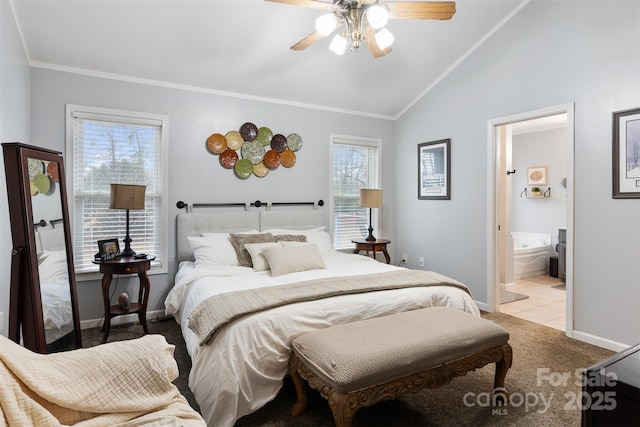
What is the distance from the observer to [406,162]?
197 inches

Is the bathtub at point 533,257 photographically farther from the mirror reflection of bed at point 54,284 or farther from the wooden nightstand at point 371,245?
the mirror reflection of bed at point 54,284

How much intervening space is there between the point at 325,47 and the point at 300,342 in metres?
2.98

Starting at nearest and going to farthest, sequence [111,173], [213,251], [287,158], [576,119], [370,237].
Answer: [576,119] → [213,251] → [111,173] → [287,158] → [370,237]

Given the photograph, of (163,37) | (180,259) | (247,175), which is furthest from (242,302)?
(163,37)

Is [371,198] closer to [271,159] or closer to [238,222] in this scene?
[271,159]

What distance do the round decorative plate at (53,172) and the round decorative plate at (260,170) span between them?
2.14 metres

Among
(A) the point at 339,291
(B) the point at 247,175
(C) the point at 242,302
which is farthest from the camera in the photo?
(B) the point at 247,175

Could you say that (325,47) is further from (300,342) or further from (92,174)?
(300,342)

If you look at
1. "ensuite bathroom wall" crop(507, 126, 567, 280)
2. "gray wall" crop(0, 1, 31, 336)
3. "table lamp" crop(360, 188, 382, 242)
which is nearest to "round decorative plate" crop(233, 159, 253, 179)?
"table lamp" crop(360, 188, 382, 242)

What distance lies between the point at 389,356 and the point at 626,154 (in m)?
2.70

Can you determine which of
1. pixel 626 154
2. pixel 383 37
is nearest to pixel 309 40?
pixel 383 37

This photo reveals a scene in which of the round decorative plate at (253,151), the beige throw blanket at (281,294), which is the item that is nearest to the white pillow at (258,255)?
the beige throw blanket at (281,294)

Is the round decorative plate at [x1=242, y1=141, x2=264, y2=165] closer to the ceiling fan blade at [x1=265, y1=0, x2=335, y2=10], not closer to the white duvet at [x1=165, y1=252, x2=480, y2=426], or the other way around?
the white duvet at [x1=165, y1=252, x2=480, y2=426]

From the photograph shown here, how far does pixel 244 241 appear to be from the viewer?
353cm
